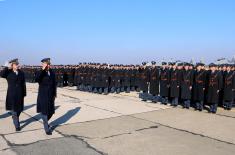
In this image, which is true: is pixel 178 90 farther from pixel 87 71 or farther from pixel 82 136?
pixel 87 71

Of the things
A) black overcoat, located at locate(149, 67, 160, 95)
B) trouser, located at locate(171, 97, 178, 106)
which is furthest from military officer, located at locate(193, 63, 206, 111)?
black overcoat, located at locate(149, 67, 160, 95)

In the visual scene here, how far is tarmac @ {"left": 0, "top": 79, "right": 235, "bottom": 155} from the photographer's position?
598 cm

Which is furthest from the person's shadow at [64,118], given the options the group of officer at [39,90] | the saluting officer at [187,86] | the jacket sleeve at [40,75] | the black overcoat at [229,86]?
the black overcoat at [229,86]

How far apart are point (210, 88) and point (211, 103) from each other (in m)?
0.52

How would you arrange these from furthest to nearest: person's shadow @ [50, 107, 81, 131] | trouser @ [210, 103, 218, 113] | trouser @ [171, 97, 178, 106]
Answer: trouser @ [171, 97, 178, 106] → trouser @ [210, 103, 218, 113] → person's shadow @ [50, 107, 81, 131]

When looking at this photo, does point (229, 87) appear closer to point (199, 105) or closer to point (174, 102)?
point (199, 105)

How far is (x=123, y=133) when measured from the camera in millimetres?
7301

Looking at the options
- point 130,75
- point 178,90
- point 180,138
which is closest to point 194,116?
point 178,90

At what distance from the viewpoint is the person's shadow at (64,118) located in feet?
26.8

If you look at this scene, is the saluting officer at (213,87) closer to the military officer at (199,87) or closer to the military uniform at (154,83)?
the military officer at (199,87)

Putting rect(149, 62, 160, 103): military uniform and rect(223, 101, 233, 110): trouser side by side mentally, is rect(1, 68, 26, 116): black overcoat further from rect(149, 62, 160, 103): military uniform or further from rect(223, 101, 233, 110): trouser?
rect(223, 101, 233, 110): trouser

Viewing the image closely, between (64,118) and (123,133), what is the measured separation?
8.43 feet

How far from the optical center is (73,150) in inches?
231

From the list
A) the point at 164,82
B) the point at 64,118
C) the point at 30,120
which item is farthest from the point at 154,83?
the point at 30,120
